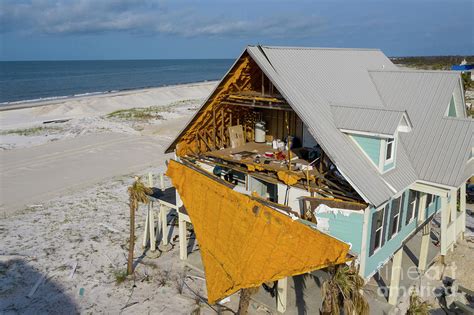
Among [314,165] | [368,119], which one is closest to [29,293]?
[314,165]

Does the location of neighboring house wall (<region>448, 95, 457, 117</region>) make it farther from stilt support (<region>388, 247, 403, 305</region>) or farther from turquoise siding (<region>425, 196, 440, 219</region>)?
stilt support (<region>388, 247, 403, 305</region>)

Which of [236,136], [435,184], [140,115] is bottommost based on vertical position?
[140,115]

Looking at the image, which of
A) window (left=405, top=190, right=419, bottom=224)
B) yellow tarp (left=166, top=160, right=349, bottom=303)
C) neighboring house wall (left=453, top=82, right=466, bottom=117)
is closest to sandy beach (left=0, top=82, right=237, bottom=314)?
yellow tarp (left=166, top=160, right=349, bottom=303)

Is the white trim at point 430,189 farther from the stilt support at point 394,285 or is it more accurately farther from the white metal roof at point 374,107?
the stilt support at point 394,285

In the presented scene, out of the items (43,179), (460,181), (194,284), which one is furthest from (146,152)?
(460,181)

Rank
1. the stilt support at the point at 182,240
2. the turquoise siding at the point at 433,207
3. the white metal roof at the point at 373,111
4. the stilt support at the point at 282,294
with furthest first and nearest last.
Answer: the stilt support at the point at 182,240 → the turquoise siding at the point at 433,207 → the stilt support at the point at 282,294 → the white metal roof at the point at 373,111

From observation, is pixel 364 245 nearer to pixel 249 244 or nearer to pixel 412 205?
pixel 249 244

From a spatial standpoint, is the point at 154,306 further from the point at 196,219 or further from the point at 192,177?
the point at 192,177

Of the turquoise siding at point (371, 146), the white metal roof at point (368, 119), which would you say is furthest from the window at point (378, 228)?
the white metal roof at point (368, 119)
